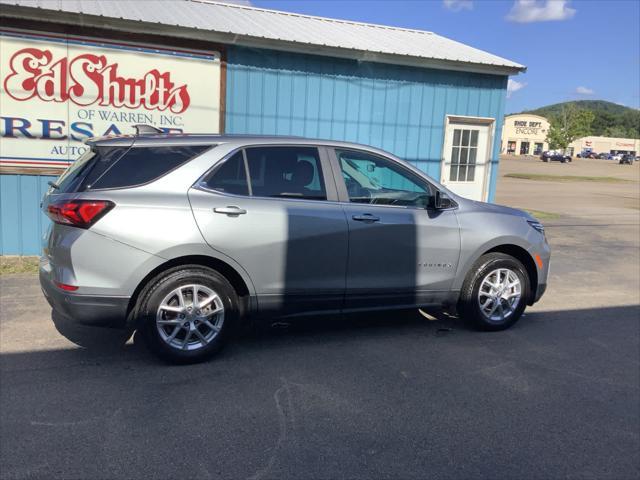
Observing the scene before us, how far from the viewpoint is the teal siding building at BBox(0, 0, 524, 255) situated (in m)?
8.45

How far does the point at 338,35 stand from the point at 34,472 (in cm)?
926

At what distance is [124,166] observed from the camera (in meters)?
4.47

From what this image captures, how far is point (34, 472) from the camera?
3.15 m

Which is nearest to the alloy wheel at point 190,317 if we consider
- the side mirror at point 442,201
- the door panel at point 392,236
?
the door panel at point 392,236

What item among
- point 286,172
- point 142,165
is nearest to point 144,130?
point 142,165

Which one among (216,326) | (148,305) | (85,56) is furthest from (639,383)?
(85,56)

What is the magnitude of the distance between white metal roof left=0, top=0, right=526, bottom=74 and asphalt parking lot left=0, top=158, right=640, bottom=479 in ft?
14.3

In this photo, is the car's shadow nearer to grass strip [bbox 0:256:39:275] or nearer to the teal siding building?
grass strip [bbox 0:256:39:275]

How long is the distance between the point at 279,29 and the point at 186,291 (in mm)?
6988

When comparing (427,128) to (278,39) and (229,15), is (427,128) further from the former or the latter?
(229,15)

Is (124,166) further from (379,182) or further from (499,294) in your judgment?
(499,294)

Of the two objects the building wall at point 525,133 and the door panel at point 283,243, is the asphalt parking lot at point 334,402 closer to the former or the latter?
the door panel at point 283,243

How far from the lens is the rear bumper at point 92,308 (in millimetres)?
4277

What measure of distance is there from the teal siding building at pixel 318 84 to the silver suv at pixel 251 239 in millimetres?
4368
